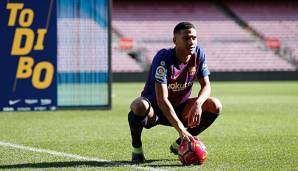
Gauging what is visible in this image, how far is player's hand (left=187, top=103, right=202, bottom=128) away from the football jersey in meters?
0.24

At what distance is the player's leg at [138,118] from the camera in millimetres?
6371

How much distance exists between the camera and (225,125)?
10.8 meters

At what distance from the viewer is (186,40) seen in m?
6.29

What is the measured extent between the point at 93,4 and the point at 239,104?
178 inches

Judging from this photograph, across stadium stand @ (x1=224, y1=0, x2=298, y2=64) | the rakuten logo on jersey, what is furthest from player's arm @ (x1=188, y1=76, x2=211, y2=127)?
stadium stand @ (x1=224, y1=0, x2=298, y2=64)

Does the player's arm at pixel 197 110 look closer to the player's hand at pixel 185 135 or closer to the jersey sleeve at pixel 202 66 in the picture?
the jersey sleeve at pixel 202 66

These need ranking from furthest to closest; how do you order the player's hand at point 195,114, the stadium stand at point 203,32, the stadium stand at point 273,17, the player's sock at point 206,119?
the stadium stand at point 273,17 < the stadium stand at point 203,32 < the player's sock at point 206,119 < the player's hand at point 195,114

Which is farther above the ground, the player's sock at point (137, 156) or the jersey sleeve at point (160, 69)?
the jersey sleeve at point (160, 69)

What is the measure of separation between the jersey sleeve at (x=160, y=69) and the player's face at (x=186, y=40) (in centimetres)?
16

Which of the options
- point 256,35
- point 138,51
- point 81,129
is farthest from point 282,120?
point 256,35

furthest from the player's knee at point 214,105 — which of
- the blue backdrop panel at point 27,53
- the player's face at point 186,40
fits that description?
the blue backdrop panel at point 27,53

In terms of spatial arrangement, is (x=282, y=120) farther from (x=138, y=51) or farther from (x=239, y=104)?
(x=138, y=51)

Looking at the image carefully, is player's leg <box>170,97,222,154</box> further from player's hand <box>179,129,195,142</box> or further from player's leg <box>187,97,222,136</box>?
player's hand <box>179,129,195,142</box>

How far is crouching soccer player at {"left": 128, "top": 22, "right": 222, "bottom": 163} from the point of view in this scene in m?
6.29
